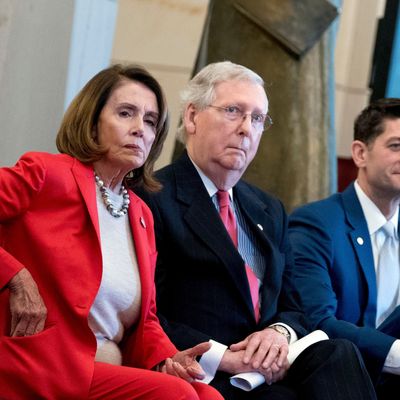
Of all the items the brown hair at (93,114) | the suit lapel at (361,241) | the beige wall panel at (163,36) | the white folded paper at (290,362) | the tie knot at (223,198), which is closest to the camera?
the brown hair at (93,114)

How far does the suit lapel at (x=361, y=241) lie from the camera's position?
13.1ft

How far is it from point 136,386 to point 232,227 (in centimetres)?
94

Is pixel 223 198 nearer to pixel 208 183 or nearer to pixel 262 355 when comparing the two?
pixel 208 183

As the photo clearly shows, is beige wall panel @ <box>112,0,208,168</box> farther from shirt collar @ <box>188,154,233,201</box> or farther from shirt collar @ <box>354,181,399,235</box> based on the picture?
shirt collar @ <box>188,154,233,201</box>

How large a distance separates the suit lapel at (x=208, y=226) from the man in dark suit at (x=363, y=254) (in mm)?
546

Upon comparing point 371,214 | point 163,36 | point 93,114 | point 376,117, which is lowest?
point 371,214

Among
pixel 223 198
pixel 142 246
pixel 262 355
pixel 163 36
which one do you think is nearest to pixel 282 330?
pixel 262 355

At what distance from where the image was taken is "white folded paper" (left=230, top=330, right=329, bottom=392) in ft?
10.4

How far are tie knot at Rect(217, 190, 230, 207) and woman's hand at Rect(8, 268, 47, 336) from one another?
1029 millimetres

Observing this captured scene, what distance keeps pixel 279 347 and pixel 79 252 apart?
32.8 inches

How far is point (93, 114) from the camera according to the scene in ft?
9.88

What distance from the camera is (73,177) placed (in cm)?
288

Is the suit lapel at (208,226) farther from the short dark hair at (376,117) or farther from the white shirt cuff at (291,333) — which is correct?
the short dark hair at (376,117)

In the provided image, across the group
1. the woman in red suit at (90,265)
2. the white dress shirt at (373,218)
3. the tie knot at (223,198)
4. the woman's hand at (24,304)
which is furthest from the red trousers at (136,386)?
the white dress shirt at (373,218)
